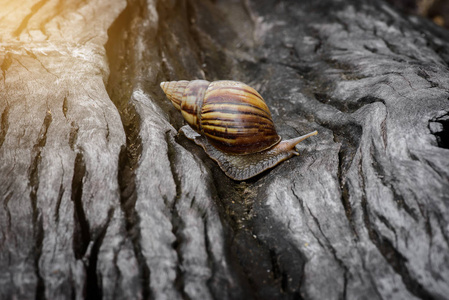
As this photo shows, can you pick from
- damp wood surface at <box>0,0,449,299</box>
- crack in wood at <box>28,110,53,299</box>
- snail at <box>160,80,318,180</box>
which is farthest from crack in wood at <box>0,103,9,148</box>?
snail at <box>160,80,318,180</box>

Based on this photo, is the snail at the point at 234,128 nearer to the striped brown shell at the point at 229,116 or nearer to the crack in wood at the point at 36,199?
the striped brown shell at the point at 229,116

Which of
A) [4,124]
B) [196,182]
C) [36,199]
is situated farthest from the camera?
[4,124]

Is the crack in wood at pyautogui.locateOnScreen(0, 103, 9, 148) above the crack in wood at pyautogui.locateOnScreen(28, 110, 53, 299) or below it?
above

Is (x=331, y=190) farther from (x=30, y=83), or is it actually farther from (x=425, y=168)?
(x=30, y=83)

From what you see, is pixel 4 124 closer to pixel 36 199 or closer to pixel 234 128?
pixel 36 199

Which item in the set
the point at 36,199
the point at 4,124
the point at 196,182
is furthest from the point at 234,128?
the point at 4,124

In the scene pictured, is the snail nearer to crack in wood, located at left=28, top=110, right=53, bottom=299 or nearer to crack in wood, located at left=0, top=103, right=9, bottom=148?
crack in wood, located at left=28, top=110, right=53, bottom=299

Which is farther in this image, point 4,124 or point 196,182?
point 4,124

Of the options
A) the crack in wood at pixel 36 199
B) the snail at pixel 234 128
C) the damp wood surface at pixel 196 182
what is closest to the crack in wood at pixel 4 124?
the damp wood surface at pixel 196 182
